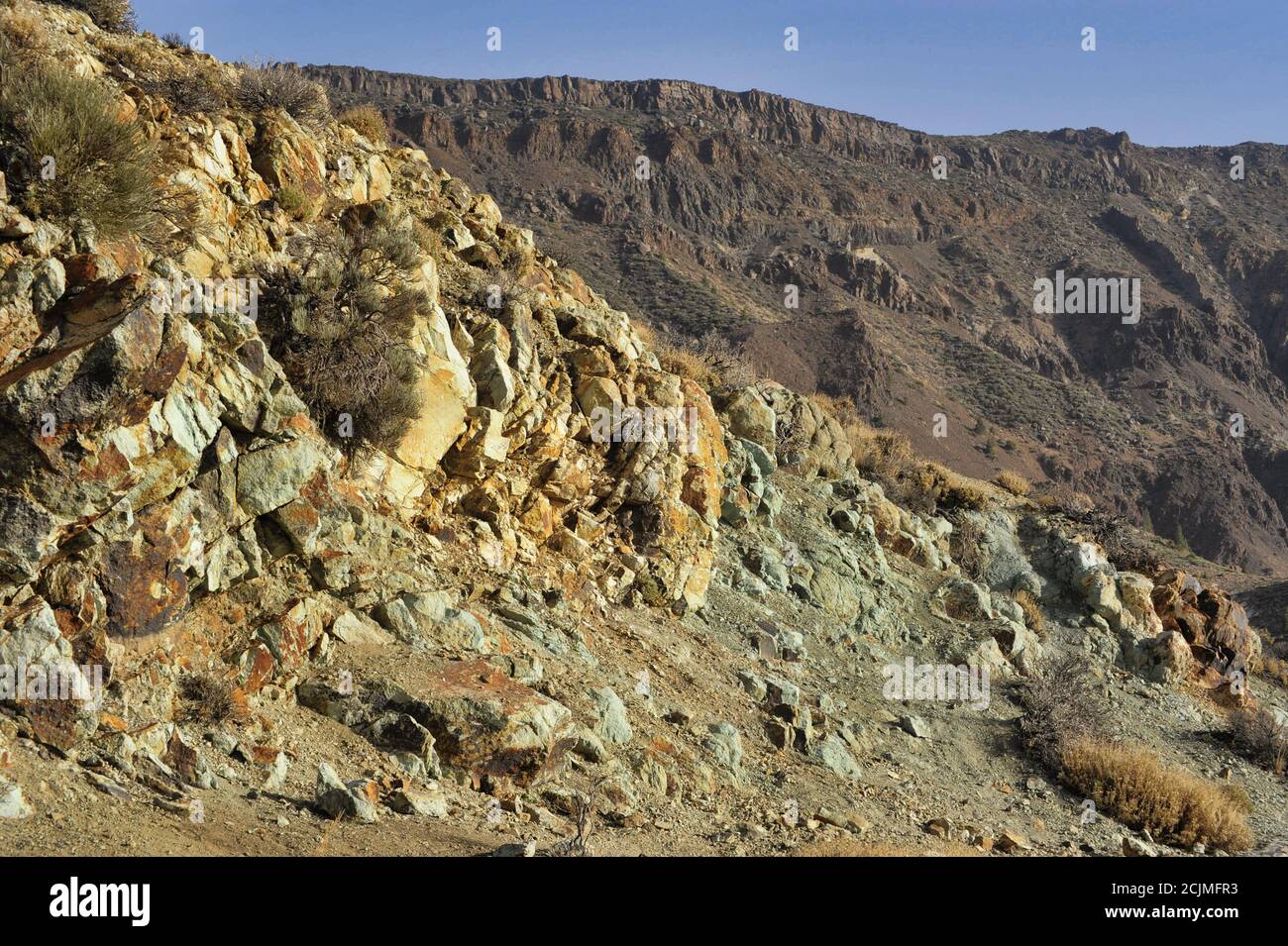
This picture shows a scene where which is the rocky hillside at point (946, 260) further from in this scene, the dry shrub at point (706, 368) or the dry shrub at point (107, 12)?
the dry shrub at point (107, 12)

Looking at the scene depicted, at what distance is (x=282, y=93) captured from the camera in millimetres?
9727

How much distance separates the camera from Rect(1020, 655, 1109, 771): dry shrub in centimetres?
1014

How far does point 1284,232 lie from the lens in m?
86.6

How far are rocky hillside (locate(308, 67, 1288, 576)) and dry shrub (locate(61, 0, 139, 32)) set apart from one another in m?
36.8

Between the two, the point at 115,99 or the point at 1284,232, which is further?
the point at 1284,232

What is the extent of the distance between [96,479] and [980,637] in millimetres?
10376

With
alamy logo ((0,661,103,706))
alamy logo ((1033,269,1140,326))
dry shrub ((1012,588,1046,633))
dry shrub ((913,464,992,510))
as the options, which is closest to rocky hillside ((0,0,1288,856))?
alamy logo ((0,661,103,706))

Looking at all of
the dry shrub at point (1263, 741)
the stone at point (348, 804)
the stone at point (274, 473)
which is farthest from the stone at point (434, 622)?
the dry shrub at point (1263, 741)

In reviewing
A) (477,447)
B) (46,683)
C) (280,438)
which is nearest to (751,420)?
(477,447)

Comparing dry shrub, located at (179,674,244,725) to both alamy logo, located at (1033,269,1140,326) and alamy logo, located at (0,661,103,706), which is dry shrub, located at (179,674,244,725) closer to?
alamy logo, located at (0,661,103,706)

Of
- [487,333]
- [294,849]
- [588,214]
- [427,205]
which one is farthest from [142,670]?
[588,214]

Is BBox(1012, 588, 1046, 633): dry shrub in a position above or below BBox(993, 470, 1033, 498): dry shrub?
below

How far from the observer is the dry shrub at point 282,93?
9.52 meters

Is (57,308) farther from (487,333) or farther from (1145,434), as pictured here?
(1145,434)
